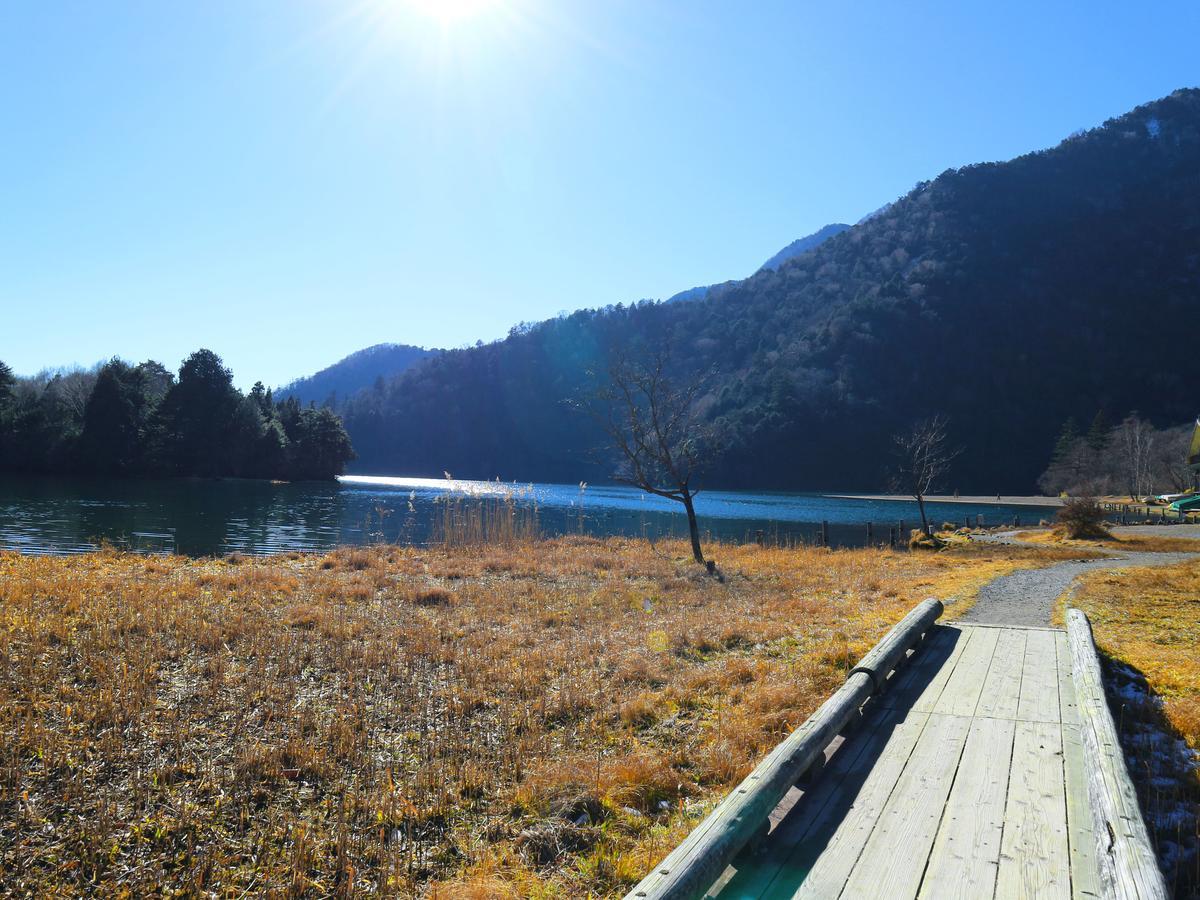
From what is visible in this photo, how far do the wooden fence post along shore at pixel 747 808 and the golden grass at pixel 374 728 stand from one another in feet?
2.32

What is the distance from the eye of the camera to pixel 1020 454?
302 feet

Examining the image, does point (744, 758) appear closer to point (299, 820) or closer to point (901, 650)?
point (901, 650)

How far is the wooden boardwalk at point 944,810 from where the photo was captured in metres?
2.68

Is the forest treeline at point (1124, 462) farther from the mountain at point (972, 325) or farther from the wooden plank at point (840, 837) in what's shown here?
the wooden plank at point (840, 837)

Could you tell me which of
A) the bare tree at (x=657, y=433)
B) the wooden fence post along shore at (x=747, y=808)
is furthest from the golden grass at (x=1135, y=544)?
the wooden fence post along shore at (x=747, y=808)

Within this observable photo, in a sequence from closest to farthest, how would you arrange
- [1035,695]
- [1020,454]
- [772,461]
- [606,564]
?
[1035,695] < [606,564] < [1020,454] < [772,461]

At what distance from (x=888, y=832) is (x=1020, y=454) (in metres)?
106

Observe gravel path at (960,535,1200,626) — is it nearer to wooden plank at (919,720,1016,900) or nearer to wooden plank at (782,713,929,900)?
wooden plank at (919,720,1016,900)

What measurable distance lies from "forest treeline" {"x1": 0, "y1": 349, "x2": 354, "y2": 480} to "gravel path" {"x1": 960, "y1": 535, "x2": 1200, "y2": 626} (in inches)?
2604

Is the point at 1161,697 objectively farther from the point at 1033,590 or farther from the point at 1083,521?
the point at 1083,521

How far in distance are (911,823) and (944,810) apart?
10.1 inches

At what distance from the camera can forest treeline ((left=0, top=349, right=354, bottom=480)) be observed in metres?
55.2

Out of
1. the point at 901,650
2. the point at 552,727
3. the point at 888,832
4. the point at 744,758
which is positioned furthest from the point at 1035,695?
the point at 552,727

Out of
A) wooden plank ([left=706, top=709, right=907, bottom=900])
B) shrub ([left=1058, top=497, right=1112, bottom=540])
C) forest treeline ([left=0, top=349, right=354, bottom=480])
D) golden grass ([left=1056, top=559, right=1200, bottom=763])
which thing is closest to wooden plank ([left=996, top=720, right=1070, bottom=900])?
wooden plank ([left=706, top=709, right=907, bottom=900])
